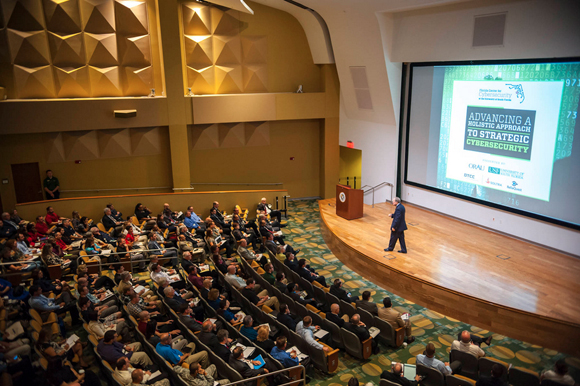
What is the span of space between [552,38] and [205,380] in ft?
25.9

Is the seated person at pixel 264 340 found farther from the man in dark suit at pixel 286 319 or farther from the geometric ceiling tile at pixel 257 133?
the geometric ceiling tile at pixel 257 133

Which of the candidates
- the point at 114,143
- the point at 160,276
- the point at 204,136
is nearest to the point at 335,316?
the point at 160,276

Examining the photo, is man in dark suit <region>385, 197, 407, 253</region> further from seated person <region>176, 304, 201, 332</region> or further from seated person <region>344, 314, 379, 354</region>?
seated person <region>176, 304, 201, 332</region>

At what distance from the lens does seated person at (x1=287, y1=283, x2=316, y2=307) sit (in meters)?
7.20

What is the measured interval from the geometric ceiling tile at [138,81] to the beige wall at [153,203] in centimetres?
316

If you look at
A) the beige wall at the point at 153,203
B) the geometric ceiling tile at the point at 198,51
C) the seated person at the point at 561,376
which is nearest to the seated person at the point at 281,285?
the seated person at the point at 561,376

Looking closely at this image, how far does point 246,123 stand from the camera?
14312 mm

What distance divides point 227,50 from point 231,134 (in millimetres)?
2503

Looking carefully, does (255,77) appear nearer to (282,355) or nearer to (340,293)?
(340,293)

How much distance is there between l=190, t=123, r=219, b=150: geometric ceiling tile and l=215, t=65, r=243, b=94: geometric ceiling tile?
1118 mm

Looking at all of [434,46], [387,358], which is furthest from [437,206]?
[387,358]

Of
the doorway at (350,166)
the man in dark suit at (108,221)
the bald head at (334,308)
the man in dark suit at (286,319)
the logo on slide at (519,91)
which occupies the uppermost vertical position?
the logo on slide at (519,91)

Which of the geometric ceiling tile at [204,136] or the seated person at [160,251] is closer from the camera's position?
the seated person at [160,251]

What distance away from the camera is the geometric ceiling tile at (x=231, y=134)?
1413cm
